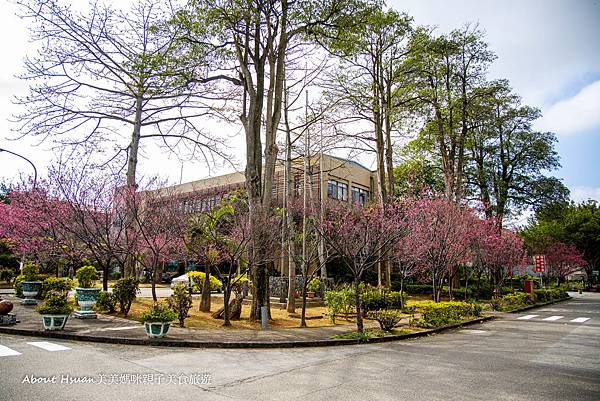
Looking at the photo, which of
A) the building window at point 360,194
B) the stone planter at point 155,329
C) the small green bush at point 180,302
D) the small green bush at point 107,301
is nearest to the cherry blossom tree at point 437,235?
the small green bush at point 180,302

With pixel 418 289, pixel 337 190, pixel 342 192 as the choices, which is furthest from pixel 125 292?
pixel 342 192

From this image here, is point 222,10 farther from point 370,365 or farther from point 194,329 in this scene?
point 370,365

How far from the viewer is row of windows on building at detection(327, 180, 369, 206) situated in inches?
1467

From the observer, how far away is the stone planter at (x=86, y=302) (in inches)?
543

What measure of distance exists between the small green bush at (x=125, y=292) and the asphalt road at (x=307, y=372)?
4.74m

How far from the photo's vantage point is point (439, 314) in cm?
1508

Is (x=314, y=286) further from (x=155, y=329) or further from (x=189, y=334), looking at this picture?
(x=155, y=329)

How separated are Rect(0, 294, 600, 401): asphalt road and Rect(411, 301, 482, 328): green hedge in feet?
10.8

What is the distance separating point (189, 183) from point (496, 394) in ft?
131

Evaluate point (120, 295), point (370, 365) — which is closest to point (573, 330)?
point (370, 365)

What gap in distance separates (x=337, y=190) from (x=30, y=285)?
25957 millimetres

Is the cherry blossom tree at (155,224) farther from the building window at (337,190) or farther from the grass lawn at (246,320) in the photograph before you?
the building window at (337,190)

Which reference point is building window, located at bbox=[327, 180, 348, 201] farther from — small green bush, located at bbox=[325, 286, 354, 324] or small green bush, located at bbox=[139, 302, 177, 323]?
small green bush, located at bbox=[139, 302, 177, 323]

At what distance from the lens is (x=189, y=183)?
43.2 m
